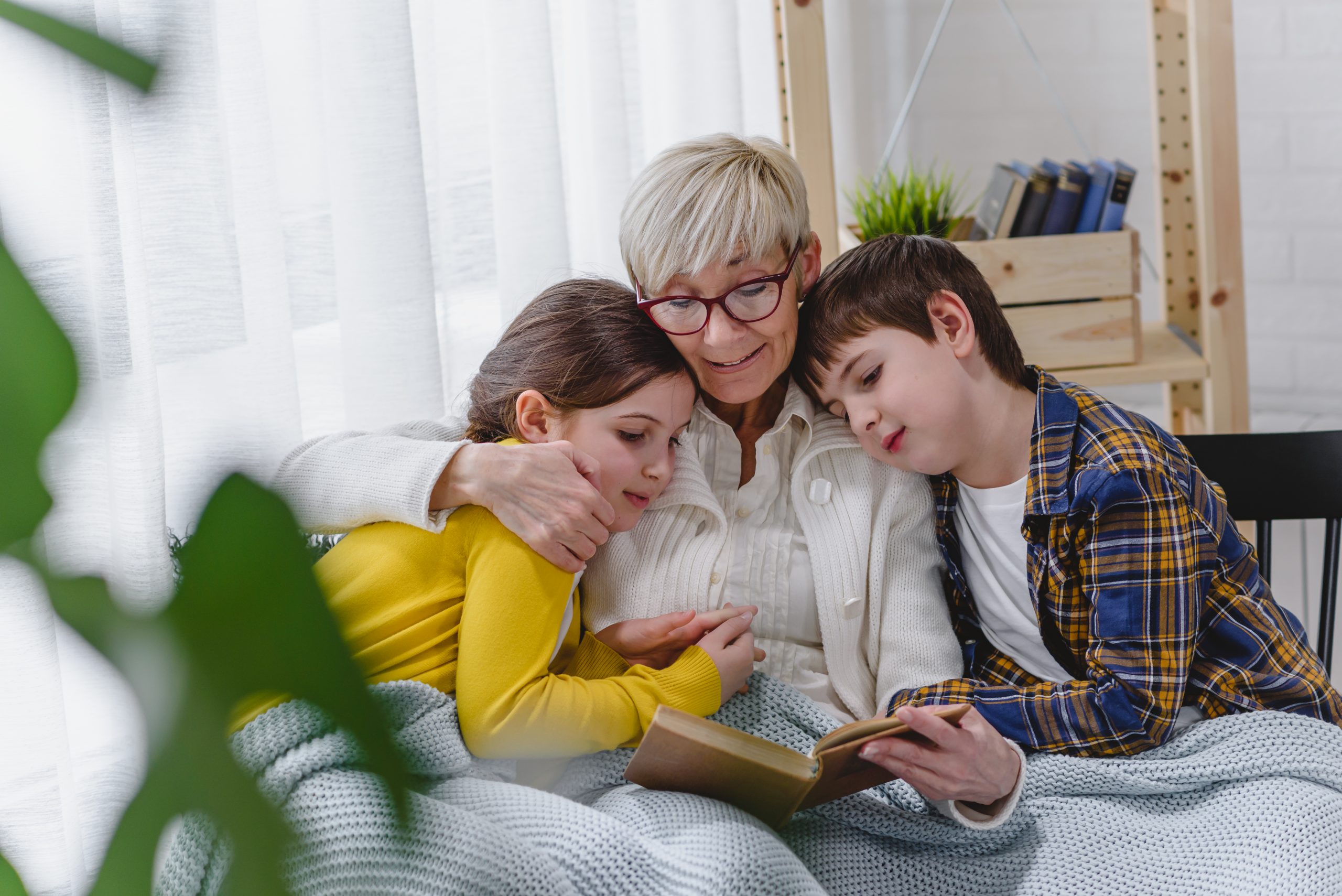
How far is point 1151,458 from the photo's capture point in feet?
3.55

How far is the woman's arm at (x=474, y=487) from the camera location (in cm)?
104

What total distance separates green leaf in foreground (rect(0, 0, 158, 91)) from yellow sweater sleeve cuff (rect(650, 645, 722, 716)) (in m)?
0.94

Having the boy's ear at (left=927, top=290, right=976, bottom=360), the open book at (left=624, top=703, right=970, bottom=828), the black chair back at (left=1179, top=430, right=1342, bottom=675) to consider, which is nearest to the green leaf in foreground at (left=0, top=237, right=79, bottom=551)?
the open book at (left=624, top=703, right=970, bottom=828)

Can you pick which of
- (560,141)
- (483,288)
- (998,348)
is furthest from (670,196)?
(560,141)

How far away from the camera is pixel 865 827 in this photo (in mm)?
1041

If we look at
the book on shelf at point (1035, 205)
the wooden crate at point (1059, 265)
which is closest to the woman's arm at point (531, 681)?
the wooden crate at point (1059, 265)

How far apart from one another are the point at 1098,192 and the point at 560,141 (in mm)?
887

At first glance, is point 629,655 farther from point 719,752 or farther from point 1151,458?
point 1151,458

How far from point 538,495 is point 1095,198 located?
1.21 m

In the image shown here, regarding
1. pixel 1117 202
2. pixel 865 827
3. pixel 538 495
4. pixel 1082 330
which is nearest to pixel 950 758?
pixel 865 827

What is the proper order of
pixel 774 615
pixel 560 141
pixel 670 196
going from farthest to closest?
pixel 560 141 < pixel 774 615 < pixel 670 196

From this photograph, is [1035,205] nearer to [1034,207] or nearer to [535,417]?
[1034,207]

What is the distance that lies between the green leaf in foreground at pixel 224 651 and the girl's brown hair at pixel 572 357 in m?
0.97

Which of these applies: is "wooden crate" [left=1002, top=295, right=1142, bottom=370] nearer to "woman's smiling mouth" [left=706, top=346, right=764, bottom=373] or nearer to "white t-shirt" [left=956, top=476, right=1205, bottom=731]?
"white t-shirt" [left=956, top=476, right=1205, bottom=731]
